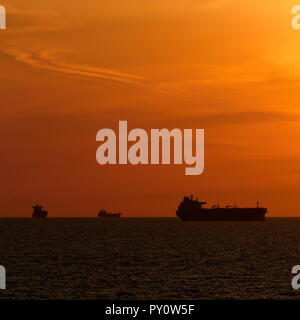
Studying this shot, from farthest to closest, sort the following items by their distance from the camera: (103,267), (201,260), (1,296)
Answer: (201,260)
(103,267)
(1,296)

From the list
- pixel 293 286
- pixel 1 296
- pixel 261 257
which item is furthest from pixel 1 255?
pixel 293 286

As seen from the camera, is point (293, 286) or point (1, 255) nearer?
point (293, 286)

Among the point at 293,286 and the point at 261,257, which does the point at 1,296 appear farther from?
the point at 261,257

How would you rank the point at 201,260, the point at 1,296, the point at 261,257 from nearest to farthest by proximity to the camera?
the point at 1,296, the point at 201,260, the point at 261,257

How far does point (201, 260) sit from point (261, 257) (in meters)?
9.69

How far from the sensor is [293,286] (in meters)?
51.2

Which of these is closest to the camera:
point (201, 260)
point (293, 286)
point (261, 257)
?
point (293, 286)
